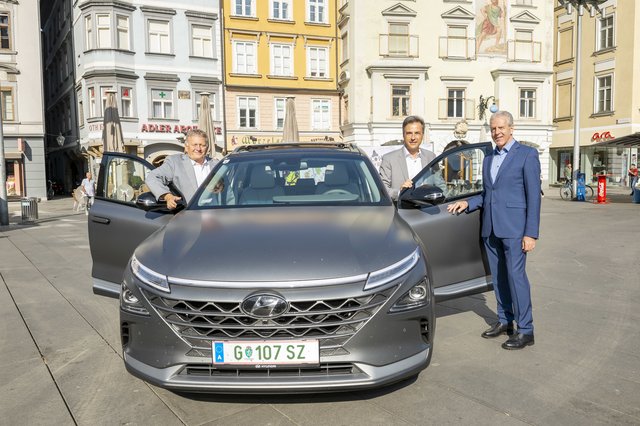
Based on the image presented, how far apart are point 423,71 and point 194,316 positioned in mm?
30183

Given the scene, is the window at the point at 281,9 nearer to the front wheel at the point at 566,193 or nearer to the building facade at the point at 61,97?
the building facade at the point at 61,97

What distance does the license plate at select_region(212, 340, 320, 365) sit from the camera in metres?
2.73

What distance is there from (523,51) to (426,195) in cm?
3255

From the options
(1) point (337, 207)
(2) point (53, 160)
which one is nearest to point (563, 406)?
(1) point (337, 207)

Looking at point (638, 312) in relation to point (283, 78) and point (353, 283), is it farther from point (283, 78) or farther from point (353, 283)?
point (283, 78)

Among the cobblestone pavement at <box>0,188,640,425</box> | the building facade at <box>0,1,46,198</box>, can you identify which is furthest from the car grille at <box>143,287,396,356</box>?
the building facade at <box>0,1,46,198</box>

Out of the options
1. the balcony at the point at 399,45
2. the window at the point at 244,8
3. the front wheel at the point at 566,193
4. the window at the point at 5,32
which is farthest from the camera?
the window at the point at 244,8

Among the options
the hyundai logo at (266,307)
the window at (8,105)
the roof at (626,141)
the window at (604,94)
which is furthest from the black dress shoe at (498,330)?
the window at (604,94)

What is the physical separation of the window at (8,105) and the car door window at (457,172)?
1249 inches

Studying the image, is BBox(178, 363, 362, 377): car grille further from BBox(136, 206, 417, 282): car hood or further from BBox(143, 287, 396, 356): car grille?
BBox(136, 206, 417, 282): car hood

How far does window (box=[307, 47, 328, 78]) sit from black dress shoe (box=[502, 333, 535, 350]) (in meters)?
30.8

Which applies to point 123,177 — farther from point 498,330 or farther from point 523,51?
point 523,51

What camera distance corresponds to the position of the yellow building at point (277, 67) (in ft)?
104

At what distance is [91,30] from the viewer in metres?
27.9
